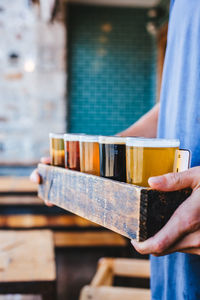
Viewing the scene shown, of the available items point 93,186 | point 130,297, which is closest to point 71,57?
point 130,297

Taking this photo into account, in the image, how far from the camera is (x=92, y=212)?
2.67ft

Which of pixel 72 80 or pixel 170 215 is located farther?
pixel 72 80

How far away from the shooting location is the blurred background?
4402 mm

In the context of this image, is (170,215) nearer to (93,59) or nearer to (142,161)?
(142,161)

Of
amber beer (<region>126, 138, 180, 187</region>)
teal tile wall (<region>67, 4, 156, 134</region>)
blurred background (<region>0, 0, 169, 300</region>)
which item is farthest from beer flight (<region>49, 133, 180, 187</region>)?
teal tile wall (<region>67, 4, 156, 134</region>)

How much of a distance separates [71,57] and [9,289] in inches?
151

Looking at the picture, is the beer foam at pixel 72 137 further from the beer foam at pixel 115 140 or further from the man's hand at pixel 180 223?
the man's hand at pixel 180 223

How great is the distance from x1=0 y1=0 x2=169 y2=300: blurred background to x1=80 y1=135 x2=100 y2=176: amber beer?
2.71m

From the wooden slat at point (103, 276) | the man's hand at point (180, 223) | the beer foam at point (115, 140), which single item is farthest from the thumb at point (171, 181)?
the wooden slat at point (103, 276)

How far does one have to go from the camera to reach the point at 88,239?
3115mm

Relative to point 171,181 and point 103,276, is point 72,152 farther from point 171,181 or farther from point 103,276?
point 103,276

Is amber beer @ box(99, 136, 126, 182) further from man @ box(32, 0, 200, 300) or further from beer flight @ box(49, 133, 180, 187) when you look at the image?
man @ box(32, 0, 200, 300)

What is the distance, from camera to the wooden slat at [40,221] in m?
3.21

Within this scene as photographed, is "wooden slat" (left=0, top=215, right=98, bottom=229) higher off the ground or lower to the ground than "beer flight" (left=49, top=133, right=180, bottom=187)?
lower
